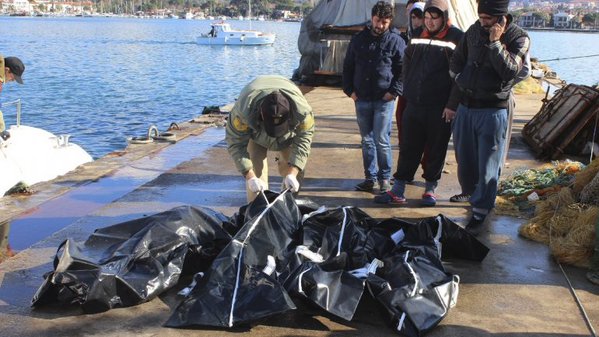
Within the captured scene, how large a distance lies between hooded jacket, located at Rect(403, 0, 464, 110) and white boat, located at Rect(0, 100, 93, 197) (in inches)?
209

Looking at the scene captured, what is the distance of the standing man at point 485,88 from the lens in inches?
200

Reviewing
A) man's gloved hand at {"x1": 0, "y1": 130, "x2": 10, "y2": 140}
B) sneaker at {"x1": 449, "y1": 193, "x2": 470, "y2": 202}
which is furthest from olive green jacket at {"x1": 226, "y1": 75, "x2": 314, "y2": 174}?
man's gloved hand at {"x1": 0, "y1": 130, "x2": 10, "y2": 140}

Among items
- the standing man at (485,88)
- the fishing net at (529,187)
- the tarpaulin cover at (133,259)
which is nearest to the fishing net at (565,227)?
the fishing net at (529,187)

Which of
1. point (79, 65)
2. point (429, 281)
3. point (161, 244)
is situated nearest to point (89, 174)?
point (161, 244)

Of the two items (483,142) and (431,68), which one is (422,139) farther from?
(483,142)

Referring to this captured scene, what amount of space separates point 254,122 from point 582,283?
2.63m

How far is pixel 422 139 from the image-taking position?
6312mm

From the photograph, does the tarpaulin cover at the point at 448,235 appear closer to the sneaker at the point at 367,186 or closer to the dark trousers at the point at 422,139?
the dark trousers at the point at 422,139

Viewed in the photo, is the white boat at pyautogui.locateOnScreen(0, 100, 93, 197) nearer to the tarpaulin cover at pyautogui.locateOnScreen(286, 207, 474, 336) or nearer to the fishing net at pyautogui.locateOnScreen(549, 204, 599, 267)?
the tarpaulin cover at pyautogui.locateOnScreen(286, 207, 474, 336)

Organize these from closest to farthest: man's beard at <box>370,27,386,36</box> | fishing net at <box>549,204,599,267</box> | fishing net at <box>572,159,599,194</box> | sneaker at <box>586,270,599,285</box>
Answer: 1. sneaker at <box>586,270,599,285</box>
2. fishing net at <box>549,204,599,267</box>
3. fishing net at <box>572,159,599,194</box>
4. man's beard at <box>370,27,386,36</box>

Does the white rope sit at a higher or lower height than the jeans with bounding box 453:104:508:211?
lower

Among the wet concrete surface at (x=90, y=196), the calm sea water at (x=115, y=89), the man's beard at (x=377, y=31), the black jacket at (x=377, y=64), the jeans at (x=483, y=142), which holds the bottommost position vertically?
the calm sea water at (x=115, y=89)

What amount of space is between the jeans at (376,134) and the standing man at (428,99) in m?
0.31

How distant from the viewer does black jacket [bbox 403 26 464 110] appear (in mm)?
6039
